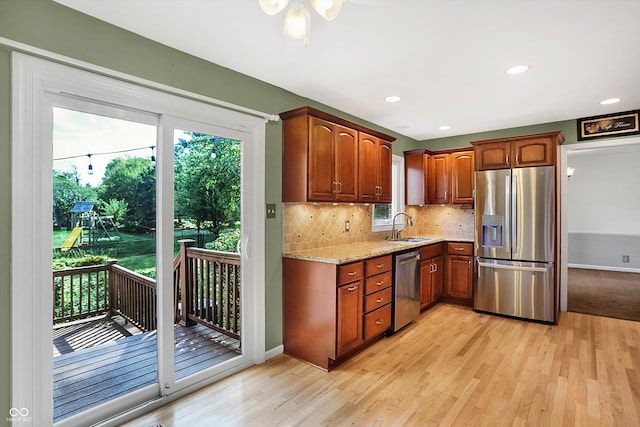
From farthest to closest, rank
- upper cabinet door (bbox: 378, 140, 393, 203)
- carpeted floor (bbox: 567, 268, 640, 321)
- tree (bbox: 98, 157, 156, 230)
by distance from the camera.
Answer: carpeted floor (bbox: 567, 268, 640, 321)
upper cabinet door (bbox: 378, 140, 393, 203)
tree (bbox: 98, 157, 156, 230)

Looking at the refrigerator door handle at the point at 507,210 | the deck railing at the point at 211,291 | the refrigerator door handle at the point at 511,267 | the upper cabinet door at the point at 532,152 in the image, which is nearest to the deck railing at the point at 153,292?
the deck railing at the point at 211,291

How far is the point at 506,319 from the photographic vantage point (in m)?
4.09

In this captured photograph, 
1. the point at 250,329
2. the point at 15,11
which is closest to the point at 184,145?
the point at 15,11

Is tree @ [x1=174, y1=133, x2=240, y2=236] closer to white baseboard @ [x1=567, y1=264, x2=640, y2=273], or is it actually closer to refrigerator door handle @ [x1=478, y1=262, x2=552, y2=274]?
refrigerator door handle @ [x1=478, y1=262, x2=552, y2=274]

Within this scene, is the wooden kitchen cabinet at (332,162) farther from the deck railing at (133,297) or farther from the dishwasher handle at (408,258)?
the deck railing at (133,297)

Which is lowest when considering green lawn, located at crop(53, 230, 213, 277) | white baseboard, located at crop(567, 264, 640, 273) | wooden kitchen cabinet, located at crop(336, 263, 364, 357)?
white baseboard, located at crop(567, 264, 640, 273)

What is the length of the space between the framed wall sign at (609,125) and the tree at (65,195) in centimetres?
532

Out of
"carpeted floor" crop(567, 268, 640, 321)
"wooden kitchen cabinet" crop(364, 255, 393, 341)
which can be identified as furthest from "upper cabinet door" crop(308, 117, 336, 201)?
"carpeted floor" crop(567, 268, 640, 321)

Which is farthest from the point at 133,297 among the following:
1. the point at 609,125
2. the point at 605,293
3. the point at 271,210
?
the point at 605,293

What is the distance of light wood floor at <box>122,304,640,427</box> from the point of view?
7.05ft

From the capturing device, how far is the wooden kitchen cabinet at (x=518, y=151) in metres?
3.84

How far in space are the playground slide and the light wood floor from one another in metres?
1.18

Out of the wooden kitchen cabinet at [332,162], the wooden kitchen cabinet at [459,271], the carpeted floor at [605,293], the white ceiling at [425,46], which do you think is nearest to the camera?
the white ceiling at [425,46]

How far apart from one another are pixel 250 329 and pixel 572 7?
3.17 m
